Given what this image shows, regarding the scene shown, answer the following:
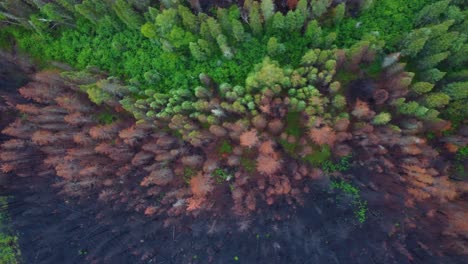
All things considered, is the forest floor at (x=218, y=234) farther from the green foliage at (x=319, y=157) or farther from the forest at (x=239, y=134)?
the green foliage at (x=319, y=157)

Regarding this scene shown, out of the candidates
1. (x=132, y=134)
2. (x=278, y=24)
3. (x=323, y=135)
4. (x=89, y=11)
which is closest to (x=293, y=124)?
(x=323, y=135)

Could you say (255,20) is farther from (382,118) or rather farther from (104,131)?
(104,131)

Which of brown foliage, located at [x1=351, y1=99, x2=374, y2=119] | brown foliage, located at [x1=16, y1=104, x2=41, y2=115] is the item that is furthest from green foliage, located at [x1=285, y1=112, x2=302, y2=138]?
brown foliage, located at [x1=16, y1=104, x2=41, y2=115]

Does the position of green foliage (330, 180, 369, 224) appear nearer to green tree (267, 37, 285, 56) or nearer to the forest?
the forest

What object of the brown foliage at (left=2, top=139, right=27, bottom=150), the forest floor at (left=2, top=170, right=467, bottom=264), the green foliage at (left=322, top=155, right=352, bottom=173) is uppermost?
the green foliage at (left=322, top=155, right=352, bottom=173)

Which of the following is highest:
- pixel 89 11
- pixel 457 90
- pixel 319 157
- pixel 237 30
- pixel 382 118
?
pixel 237 30

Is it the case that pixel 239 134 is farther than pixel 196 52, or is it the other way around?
pixel 196 52

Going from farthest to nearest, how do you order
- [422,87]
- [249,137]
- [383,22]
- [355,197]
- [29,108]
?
[29,108]
[383,22]
[355,197]
[249,137]
[422,87]

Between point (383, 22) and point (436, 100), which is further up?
point (383, 22)

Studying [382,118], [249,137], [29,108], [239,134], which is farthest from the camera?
[29,108]
